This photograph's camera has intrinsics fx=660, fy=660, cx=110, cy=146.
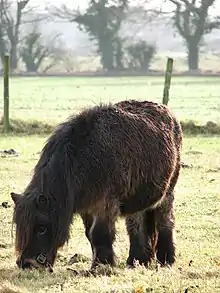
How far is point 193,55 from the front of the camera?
2387 inches

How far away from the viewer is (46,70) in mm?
59531

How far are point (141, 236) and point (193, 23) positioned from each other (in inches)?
2133

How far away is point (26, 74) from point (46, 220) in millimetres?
52208

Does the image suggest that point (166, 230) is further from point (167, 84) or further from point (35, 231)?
point (167, 84)

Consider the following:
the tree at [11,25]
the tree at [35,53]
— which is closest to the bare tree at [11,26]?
the tree at [11,25]

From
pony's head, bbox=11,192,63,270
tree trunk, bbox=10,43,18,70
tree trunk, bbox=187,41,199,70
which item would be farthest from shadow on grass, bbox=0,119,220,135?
tree trunk, bbox=10,43,18,70

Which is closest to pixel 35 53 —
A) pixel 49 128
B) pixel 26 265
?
pixel 49 128

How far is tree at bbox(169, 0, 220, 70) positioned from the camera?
58.3 meters

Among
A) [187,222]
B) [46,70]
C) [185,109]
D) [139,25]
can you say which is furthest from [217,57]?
[187,222]

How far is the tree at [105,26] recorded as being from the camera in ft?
195

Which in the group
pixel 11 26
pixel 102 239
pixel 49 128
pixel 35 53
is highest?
pixel 11 26

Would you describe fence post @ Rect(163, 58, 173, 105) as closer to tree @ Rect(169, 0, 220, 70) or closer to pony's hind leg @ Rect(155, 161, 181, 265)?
pony's hind leg @ Rect(155, 161, 181, 265)

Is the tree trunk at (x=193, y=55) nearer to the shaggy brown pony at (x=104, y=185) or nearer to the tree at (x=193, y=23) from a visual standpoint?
the tree at (x=193, y=23)

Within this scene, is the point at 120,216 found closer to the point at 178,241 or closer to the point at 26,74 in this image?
the point at 178,241
